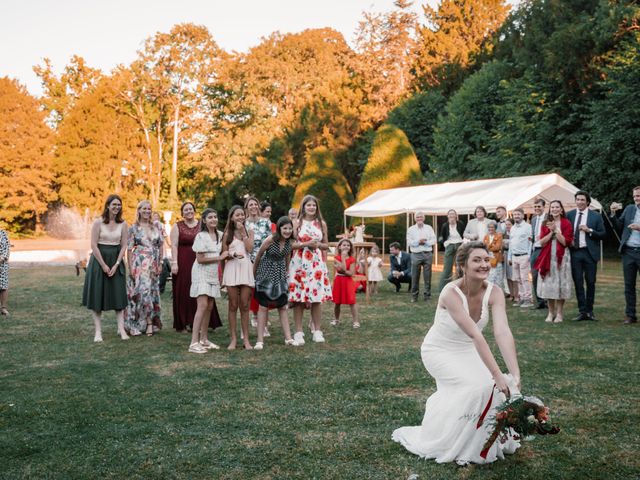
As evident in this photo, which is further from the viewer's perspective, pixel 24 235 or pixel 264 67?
pixel 24 235

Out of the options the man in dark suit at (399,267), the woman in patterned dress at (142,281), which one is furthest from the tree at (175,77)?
the woman in patterned dress at (142,281)

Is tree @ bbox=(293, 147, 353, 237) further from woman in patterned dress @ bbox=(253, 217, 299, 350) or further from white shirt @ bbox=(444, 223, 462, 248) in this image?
woman in patterned dress @ bbox=(253, 217, 299, 350)

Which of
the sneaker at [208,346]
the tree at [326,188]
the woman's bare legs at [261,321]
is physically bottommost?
the sneaker at [208,346]

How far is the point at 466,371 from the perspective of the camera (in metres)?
4.24

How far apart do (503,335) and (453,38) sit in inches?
1771

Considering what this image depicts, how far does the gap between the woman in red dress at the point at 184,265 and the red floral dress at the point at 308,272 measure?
1.66 metres

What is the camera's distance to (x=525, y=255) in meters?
12.7

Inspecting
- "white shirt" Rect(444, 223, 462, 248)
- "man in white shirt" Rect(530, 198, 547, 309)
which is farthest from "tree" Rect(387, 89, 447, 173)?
"man in white shirt" Rect(530, 198, 547, 309)

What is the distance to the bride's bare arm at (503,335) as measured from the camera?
410 centimetres

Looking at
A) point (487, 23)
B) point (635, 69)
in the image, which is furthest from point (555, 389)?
point (487, 23)

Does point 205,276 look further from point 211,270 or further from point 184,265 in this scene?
point 184,265

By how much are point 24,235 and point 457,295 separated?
5474 centimetres

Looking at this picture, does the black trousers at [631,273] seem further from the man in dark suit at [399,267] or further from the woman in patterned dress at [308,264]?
the man in dark suit at [399,267]

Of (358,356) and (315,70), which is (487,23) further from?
(358,356)
